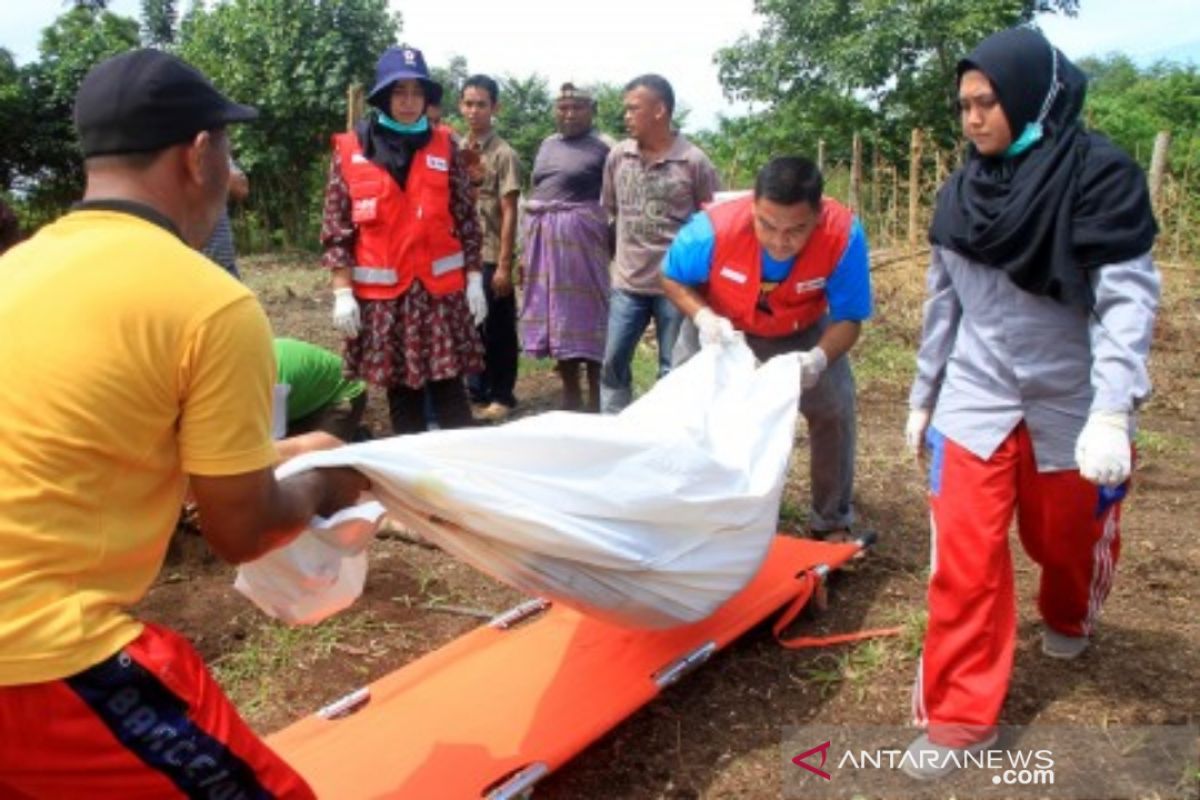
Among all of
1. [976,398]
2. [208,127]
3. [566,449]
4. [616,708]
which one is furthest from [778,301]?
[208,127]

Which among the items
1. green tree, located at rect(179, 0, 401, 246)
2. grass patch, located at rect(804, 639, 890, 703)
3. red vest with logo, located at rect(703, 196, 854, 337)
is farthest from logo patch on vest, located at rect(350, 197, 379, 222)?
green tree, located at rect(179, 0, 401, 246)

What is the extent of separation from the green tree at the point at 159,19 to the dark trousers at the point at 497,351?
24.5 metres

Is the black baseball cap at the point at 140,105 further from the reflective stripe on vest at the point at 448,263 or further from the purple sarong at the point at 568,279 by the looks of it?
the purple sarong at the point at 568,279

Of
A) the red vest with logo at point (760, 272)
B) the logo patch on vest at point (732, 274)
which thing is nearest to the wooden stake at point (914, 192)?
the red vest with logo at point (760, 272)

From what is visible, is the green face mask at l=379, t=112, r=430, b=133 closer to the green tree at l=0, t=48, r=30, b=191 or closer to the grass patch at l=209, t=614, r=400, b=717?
the grass patch at l=209, t=614, r=400, b=717

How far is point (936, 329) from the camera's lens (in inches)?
106

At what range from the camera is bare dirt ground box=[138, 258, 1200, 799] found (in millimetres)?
2646

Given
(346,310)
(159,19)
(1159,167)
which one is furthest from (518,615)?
(159,19)

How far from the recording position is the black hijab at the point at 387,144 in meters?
4.21

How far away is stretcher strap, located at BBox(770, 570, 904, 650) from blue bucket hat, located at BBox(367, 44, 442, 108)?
250 cm

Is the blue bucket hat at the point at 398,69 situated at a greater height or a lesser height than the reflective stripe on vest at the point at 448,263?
greater

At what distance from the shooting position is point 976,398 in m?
2.49

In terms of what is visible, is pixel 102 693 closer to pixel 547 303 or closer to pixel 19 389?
pixel 19 389

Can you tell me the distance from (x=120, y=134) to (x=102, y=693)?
31.7 inches
